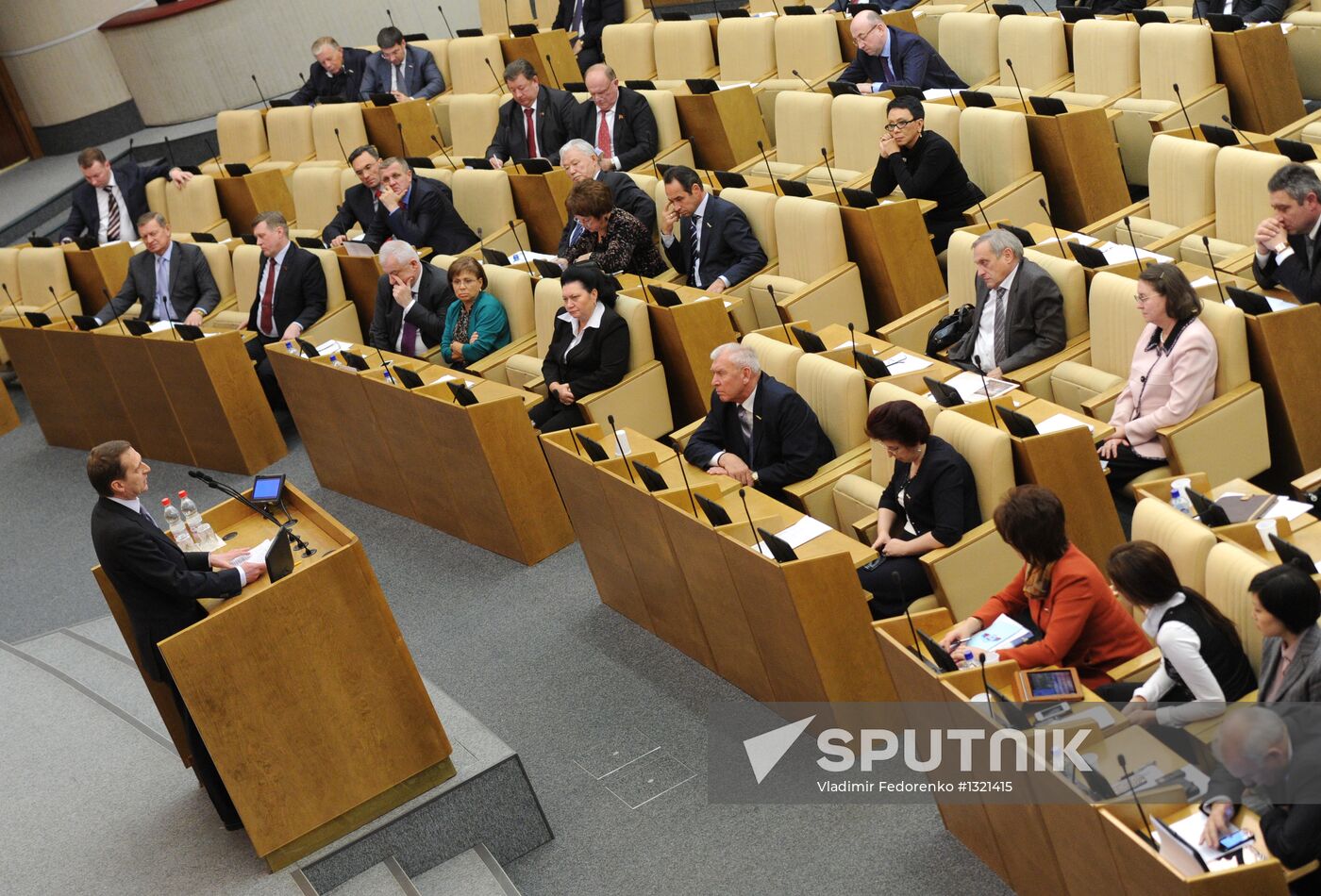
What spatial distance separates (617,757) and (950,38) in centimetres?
456

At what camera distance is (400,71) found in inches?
359

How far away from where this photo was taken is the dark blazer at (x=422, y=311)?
6.07 m

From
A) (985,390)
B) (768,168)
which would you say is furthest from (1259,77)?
(985,390)

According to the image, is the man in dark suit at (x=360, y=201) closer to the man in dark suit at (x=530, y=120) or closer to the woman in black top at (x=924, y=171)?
the man in dark suit at (x=530, y=120)

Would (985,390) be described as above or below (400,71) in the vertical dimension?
below

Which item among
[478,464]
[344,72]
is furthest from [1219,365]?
[344,72]

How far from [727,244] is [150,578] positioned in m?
3.08

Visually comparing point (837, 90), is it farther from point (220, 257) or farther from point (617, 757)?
point (617, 757)

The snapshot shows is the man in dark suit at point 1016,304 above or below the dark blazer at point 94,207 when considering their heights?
below

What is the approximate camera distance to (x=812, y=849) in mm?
3451

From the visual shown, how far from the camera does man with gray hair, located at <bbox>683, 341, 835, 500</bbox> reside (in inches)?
169

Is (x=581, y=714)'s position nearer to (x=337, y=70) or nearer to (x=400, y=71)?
(x=400, y=71)

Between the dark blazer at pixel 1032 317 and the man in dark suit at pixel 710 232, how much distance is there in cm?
142

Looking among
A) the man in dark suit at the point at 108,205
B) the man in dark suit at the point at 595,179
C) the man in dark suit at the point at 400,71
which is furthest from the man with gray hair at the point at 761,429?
the man in dark suit at the point at 108,205
